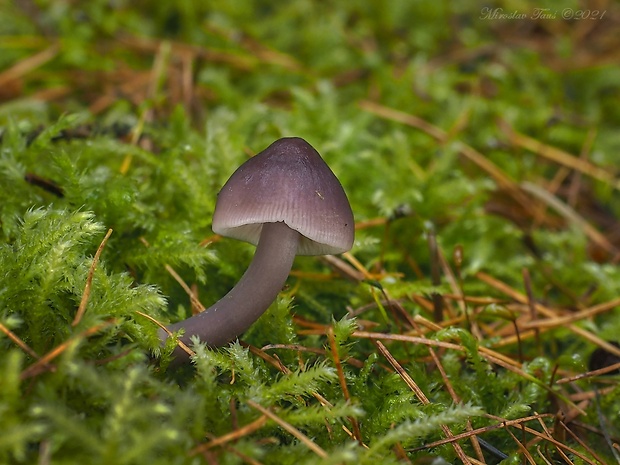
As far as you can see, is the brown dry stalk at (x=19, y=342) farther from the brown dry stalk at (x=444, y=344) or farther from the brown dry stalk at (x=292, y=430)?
the brown dry stalk at (x=444, y=344)

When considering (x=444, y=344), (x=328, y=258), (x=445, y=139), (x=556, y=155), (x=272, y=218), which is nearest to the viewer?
(x=272, y=218)

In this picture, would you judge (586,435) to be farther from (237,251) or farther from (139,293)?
(139,293)

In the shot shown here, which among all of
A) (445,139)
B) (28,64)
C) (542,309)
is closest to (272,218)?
(542,309)

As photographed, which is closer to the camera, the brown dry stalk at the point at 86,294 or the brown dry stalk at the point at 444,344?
the brown dry stalk at the point at 86,294

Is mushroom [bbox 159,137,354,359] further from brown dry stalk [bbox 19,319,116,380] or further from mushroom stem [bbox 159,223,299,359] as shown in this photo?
brown dry stalk [bbox 19,319,116,380]

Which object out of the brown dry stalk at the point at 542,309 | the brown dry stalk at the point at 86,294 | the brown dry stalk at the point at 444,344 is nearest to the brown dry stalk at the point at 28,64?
the brown dry stalk at the point at 86,294

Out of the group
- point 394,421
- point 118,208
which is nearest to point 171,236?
point 118,208

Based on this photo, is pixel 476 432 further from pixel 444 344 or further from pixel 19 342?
pixel 19 342
